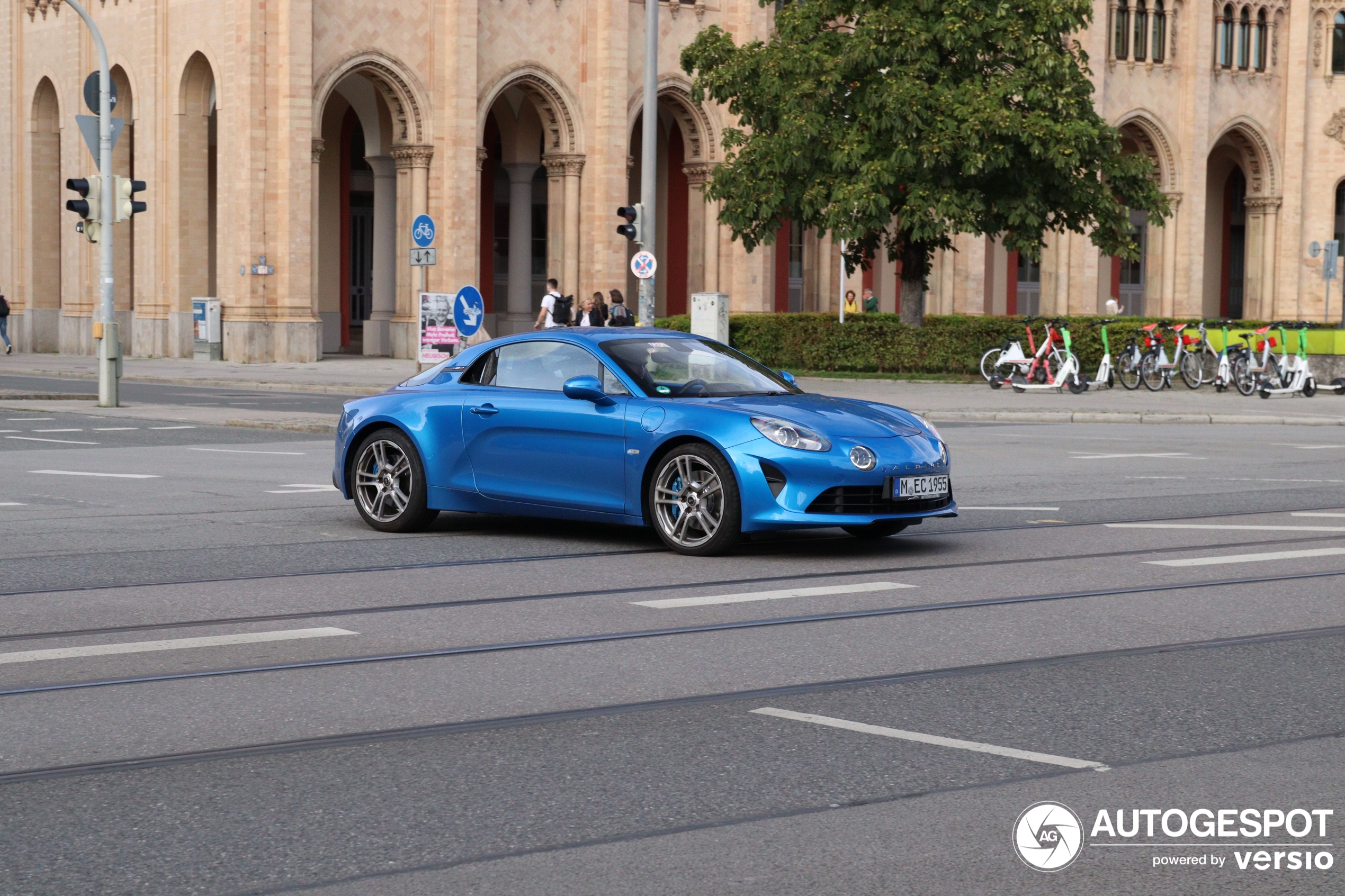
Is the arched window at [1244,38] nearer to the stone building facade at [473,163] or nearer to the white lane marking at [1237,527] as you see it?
the stone building facade at [473,163]

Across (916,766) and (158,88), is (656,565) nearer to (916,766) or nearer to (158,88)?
(916,766)

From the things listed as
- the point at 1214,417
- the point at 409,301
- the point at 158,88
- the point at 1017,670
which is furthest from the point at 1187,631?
the point at 158,88

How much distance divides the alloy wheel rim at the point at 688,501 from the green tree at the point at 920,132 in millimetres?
23520

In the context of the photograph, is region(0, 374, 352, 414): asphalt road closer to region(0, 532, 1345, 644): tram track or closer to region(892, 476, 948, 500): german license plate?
region(892, 476, 948, 500): german license plate

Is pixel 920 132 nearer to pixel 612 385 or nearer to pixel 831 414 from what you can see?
pixel 612 385

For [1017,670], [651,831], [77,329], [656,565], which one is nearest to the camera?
[651,831]

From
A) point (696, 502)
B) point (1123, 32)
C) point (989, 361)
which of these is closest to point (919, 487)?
point (696, 502)

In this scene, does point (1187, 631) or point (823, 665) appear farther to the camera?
point (1187, 631)

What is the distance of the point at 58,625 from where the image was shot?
26.8 ft

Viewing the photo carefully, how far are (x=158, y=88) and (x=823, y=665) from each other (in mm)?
40662

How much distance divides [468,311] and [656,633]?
17.7 meters

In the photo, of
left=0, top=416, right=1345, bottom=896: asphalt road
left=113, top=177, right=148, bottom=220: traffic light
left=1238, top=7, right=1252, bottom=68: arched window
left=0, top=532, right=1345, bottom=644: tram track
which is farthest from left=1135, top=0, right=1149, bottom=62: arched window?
left=0, top=532, right=1345, bottom=644: tram track

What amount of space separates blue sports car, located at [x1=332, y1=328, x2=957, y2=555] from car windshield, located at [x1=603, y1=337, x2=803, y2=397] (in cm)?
1

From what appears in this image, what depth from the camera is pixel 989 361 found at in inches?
1315
